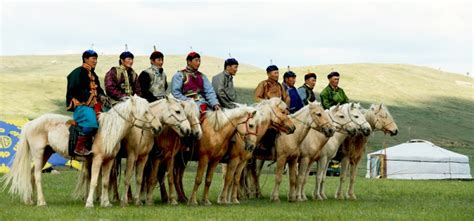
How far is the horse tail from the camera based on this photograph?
47.6 ft

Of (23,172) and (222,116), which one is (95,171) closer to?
(23,172)

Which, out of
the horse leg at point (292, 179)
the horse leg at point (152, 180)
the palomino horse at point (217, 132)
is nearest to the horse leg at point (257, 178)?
the horse leg at point (292, 179)

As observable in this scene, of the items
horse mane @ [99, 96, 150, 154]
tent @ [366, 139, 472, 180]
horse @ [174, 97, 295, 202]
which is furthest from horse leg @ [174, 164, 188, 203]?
tent @ [366, 139, 472, 180]

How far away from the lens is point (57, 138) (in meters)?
14.2

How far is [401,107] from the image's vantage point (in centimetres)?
7606

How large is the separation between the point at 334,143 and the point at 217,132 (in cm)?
353

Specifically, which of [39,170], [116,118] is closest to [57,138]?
[39,170]

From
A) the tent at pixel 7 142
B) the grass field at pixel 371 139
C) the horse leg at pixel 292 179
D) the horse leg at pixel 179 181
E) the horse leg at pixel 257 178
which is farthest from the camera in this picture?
the tent at pixel 7 142

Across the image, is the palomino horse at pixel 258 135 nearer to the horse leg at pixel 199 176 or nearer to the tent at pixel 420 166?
the horse leg at pixel 199 176

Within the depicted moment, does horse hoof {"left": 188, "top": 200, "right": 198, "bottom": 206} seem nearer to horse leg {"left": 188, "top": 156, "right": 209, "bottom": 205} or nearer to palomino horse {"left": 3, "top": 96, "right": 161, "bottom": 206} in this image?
horse leg {"left": 188, "top": 156, "right": 209, "bottom": 205}

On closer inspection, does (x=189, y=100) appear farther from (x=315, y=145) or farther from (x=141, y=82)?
(x=315, y=145)

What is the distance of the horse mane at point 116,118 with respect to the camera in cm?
1386

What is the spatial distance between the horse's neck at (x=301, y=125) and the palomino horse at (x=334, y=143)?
115cm

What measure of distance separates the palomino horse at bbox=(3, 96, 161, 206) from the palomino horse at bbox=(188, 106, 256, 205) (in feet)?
4.65
